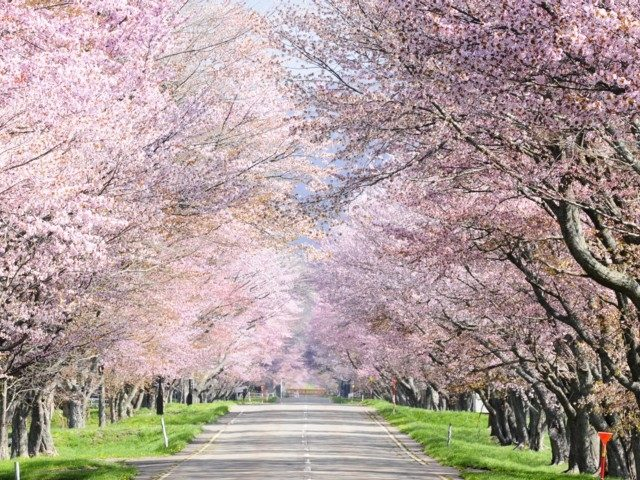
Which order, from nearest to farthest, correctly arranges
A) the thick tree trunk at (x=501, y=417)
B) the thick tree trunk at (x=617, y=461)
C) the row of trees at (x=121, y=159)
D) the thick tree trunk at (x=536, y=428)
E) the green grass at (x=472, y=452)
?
the row of trees at (x=121, y=159), the thick tree trunk at (x=617, y=461), the green grass at (x=472, y=452), the thick tree trunk at (x=536, y=428), the thick tree trunk at (x=501, y=417)

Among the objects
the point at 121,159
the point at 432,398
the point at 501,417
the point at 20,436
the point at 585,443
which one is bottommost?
the point at 585,443

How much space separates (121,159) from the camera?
17750mm

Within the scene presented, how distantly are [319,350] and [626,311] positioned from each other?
112843 millimetres

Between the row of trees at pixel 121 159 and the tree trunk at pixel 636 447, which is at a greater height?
the row of trees at pixel 121 159

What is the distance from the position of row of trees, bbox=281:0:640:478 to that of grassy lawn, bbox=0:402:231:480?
419 inches

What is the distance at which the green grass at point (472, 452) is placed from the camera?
95.0 ft

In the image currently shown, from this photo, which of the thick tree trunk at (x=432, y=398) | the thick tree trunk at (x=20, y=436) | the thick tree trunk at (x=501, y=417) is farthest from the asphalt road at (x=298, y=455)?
the thick tree trunk at (x=432, y=398)

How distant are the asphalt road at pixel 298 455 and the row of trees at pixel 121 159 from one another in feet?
15.5

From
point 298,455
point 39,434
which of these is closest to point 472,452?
point 298,455

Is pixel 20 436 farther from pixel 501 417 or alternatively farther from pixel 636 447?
pixel 636 447

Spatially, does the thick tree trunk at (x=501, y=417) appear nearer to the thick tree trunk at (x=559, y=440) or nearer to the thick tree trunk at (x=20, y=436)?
the thick tree trunk at (x=559, y=440)

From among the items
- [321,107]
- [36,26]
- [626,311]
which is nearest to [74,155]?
[36,26]

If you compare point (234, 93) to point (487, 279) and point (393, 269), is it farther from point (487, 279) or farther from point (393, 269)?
point (393, 269)

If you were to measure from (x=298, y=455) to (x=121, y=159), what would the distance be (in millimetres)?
19132
